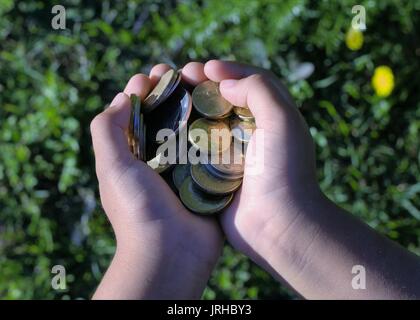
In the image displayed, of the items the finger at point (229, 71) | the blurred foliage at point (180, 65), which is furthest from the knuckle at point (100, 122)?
the blurred foliage at point (180, 65)

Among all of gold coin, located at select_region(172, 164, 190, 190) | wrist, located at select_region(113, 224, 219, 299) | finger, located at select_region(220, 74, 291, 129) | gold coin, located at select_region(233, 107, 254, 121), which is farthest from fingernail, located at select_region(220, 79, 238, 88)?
wrist, located at select_region(113, 224, 219, 299)

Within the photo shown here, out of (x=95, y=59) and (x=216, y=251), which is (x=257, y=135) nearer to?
(x=216, y=251)

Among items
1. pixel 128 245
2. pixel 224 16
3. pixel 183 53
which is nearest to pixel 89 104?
pixel 183 53

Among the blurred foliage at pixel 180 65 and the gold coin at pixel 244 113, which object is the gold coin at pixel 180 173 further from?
the blurred foliage at pixel 180 65

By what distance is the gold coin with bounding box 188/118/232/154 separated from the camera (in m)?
2.16

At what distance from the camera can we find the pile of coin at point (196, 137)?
2.09 meters

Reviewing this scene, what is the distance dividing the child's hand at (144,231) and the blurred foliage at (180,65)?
60 centimetres

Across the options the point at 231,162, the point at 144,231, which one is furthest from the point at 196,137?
the point at 144,231

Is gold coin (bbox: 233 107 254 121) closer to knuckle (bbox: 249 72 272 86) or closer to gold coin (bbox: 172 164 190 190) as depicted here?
knuckle (bbox: 249 72 272 86)

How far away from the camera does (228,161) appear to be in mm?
2133

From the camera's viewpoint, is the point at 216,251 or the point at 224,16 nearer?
the point at 216,251

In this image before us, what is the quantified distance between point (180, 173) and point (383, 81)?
1142 mm

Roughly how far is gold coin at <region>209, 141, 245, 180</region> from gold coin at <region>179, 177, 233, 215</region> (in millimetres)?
83

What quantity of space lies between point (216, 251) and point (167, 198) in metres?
0.28
